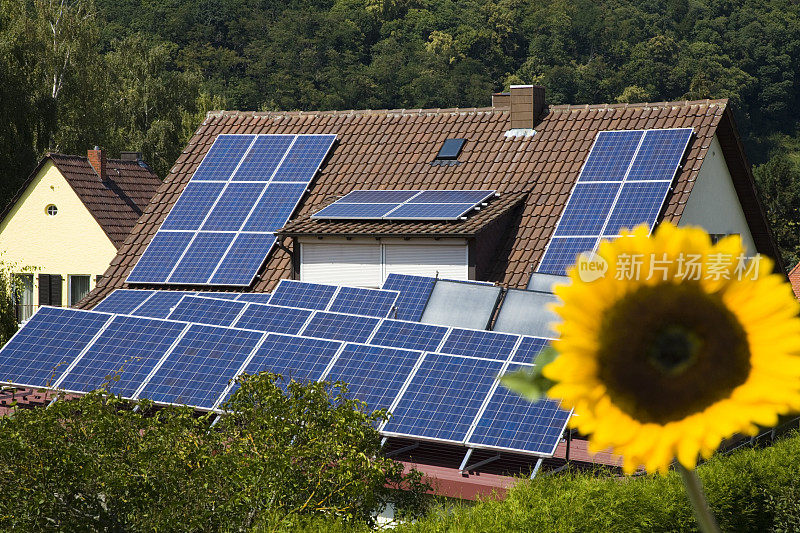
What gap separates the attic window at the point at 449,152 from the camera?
82.1ft

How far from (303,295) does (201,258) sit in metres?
5.66

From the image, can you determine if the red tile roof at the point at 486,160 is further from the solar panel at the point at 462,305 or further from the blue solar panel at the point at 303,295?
the solar panel at the point at 462,305

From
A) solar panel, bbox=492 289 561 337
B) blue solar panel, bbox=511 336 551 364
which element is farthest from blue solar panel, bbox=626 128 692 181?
blue solar panel, bbox=511 336 551 364

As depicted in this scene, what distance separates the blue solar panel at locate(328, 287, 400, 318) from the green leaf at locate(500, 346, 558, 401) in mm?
16014

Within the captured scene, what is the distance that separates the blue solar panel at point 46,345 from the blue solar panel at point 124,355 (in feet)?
0.79

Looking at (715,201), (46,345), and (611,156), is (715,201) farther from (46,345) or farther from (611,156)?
(46,345)

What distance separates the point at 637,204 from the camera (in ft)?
70.9

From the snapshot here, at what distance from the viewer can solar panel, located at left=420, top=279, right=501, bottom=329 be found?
1698 centimetres

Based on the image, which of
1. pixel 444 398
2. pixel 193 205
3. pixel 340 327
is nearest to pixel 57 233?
pixel 193 205

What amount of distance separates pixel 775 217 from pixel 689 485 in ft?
181

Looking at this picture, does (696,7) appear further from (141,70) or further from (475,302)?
(475,302)

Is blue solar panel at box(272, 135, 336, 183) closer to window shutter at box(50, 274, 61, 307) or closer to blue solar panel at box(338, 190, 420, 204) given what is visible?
blue solar panel at box(338, 190, 420, 204)

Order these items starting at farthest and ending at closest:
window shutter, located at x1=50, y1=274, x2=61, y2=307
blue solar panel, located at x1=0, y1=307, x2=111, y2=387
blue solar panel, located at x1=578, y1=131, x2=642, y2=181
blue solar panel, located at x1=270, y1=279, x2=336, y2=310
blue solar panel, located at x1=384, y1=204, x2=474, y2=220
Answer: window shutter, located at x1=50, y1=274, x2=61, y2=307 → blue solar panel, located at x1=578, y1=131, x2=642, y2=181 → blue solar panel, located at x1=384, y1=204, x2=474, y2=220 → blue solar panel, located at x1=270, y1=279, x2=336, y2=310 → blue solar panel, located at x1=0, y1=307, x2=111, y2=387

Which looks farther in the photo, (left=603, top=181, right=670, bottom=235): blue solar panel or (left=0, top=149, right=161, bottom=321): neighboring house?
(left=0, top=149, right=161, bottom=321): neighboring house
